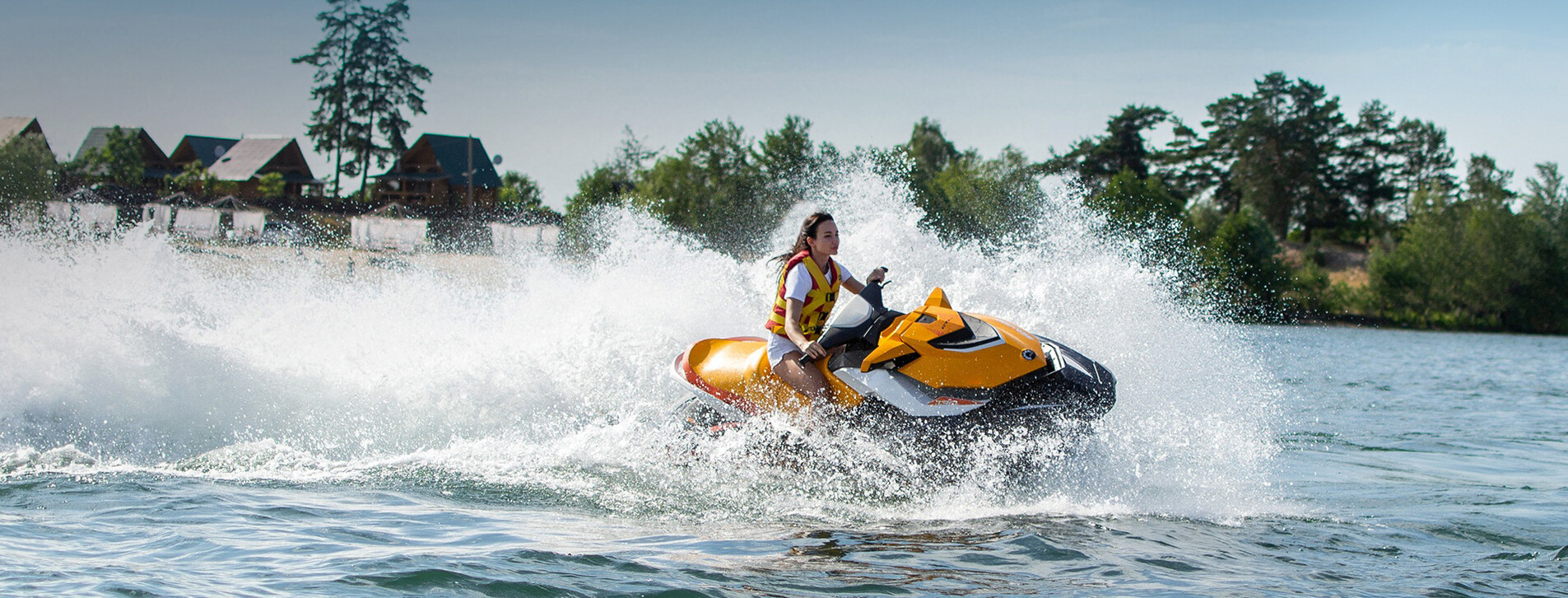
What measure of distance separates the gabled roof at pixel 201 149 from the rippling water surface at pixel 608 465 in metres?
74.3

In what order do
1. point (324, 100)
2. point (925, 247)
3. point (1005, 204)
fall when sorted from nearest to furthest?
1. point (925, 247)
2. point (1005, 204)
3. point (324, 100)

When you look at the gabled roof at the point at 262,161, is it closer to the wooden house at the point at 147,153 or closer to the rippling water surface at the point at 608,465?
the wooden house at the point at 147,153

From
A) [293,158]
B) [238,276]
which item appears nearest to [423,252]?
[238,276]

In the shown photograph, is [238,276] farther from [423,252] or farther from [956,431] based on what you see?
[423,252]

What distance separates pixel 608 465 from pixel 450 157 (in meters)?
66.0

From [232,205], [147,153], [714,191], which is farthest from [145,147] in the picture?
[714,191]

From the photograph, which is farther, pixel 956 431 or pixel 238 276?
pixel 238 276

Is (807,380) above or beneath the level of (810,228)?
beneath

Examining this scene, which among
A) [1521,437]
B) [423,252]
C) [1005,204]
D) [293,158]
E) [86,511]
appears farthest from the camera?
[293,158]

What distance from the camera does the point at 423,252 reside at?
3419 centimetres

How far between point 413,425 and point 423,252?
28.6 meters

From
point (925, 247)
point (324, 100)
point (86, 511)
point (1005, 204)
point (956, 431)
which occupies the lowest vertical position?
point (86, 511)

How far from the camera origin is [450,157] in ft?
226

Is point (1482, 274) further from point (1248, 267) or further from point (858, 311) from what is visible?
point (858, 311)
